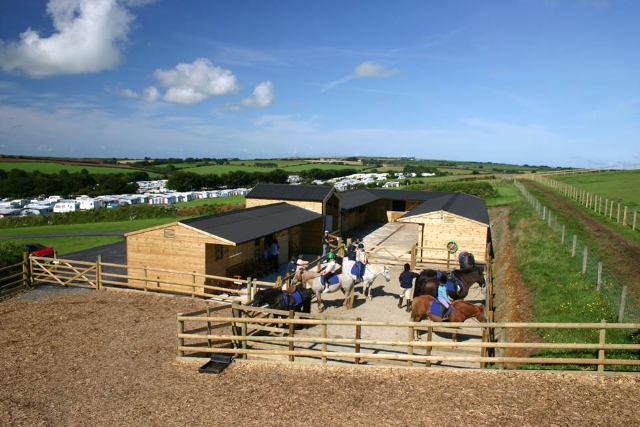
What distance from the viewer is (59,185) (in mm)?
107000

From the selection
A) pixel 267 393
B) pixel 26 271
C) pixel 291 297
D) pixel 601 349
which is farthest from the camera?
pixel 26 271

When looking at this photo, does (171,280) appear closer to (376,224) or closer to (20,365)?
(20,365)

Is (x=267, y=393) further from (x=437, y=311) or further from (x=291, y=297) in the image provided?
(x=437, y=311)

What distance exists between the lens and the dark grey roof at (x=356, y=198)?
1409 inches

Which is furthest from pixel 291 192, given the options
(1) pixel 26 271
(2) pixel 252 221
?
(1) pixel 26 271

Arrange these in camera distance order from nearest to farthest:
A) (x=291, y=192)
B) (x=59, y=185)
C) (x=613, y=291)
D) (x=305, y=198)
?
(x=613, y=291) < (x=305, y=198) < (x=291, y=192) < (x=59, y=185)

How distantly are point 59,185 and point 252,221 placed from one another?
102m

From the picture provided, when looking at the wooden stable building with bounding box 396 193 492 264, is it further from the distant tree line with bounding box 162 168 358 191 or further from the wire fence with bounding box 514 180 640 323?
the distant tree line with bounding box 162 168 358 191

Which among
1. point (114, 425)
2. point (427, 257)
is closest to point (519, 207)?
point (427, 257)

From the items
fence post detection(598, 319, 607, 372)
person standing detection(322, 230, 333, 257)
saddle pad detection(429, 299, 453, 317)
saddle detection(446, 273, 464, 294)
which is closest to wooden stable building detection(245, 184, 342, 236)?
person standing detection(322, 230, 333, 257)

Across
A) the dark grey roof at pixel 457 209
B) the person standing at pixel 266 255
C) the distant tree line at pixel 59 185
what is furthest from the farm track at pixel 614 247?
the distant tree line at pixel 59 185

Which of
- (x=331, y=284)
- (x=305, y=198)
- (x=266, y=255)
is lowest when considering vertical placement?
(x=266, y=255)

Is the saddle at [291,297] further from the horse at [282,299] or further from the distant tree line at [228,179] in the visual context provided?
the distant tree line at [228,179]

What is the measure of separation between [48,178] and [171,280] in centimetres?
10448
